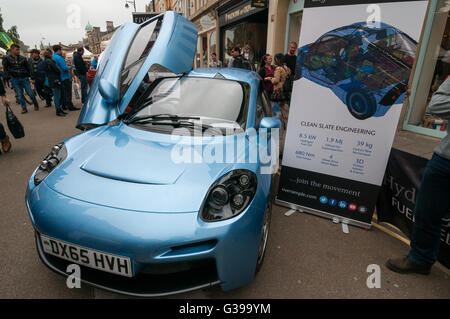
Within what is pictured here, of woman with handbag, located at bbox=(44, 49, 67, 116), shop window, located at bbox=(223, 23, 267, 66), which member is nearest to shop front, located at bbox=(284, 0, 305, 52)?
shop window, located at bbox=(223, 23, 267, 66)

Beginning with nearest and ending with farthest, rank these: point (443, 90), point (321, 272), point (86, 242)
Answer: point (86, 242) → point (443, 90) → point (321, 272)

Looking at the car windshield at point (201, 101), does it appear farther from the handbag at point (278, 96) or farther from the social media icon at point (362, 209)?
the handbag at point (278, 96)

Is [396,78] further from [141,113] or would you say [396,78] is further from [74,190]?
[74,190]

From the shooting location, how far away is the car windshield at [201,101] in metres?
2.34

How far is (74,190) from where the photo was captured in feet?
5.20

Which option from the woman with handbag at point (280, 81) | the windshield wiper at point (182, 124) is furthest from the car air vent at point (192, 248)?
the woman with handbag at point (280, 81)

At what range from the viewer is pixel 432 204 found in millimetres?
1828

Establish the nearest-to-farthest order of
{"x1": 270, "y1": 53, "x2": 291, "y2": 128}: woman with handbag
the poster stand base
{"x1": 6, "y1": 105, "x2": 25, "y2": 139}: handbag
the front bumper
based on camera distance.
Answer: the front bumper < the poster stand base < {"x1": 6, "y1": 105, "x2": 25, "y2": 139}: handbag < {"x1": 270, "y1": 53, "x2": 291, "y2": 128}: woman with handbag

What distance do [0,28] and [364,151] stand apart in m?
60.4

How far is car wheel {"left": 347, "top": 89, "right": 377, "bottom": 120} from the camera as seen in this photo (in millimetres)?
2463

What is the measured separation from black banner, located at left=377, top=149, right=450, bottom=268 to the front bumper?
1647 mm

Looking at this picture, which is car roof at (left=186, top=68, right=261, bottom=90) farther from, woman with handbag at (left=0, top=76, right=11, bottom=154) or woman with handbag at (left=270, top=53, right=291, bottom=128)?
woman with handbag at (left=0, top=76, right=11, bottom=154)

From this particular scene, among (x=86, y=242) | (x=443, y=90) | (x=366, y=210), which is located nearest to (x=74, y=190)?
(x=86, y=242)

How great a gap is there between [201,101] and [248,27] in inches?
485
